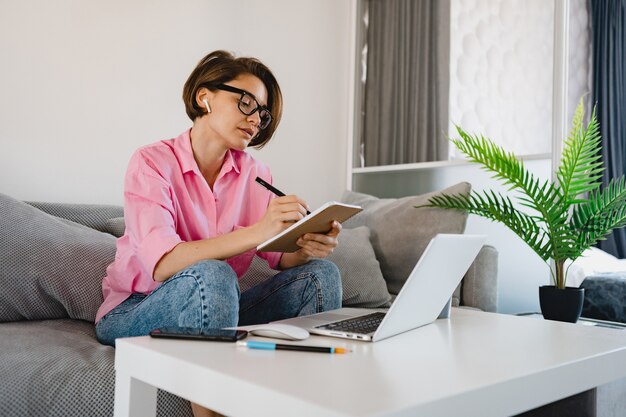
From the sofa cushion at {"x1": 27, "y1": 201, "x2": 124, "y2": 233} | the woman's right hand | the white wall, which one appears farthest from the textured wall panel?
the sofa cushion at {"x1": 27, "y1": 201, "x2": 124, "y2": 233}

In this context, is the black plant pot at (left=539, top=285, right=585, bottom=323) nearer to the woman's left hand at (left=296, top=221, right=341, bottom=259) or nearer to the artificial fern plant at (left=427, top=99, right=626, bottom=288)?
the artificial fern plant at (left=427, top=99, right=626, bottom=288)

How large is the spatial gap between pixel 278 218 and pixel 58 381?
1.65 ft

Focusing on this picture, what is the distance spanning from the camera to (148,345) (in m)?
0.86

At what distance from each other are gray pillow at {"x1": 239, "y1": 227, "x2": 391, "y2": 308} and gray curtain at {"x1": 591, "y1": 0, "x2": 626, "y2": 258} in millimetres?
1264

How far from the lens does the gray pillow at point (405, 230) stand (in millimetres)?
2027

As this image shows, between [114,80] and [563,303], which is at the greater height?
[114,80]

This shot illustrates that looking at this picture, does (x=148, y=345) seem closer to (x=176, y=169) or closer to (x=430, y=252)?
(x=430, y=252)

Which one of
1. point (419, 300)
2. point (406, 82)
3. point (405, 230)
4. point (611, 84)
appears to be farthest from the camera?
point (406, 82)

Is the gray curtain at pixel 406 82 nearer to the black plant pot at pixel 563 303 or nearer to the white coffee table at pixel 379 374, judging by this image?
the black plant pot at pixel 563 303

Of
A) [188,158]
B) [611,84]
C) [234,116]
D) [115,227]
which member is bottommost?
[115,227]

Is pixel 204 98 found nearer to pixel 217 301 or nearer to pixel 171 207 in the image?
pixel 171 207

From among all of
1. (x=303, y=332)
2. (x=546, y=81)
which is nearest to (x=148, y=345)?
(x=303, y=332)

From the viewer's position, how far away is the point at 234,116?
1.53 m

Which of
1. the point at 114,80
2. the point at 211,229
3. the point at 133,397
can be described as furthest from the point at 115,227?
the point at 133,397
